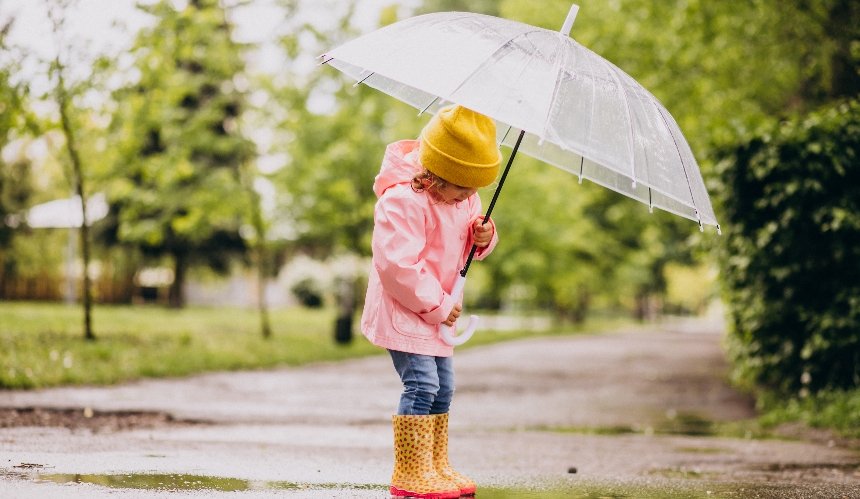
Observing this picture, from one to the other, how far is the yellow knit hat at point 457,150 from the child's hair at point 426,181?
0.14 ft

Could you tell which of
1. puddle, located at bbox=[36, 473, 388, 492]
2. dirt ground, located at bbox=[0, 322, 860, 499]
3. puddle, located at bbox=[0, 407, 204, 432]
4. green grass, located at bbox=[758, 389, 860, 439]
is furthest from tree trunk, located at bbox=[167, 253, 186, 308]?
puddle, located at bbox=[36, 473, 388, 492]

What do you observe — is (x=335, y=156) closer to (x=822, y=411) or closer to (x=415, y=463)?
(x=822, y=411)

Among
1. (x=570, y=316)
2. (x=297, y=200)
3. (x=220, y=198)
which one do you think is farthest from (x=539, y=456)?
(x=570, y=316)

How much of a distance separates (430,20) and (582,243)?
29.6 meters

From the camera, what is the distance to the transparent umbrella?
13.1ft

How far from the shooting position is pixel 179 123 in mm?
16469

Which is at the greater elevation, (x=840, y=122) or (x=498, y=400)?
(x=840, y=122)

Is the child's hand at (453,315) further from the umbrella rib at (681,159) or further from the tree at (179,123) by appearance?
the tree at (179,123)

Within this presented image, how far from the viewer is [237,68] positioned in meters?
16.0

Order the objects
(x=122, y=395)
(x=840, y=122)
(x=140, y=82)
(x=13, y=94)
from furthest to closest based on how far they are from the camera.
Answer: (x=140, y=82), (x=13, y=94), (x=122, y=395), (x=840, y=122)

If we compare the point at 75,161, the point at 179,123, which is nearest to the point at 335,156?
the point at 179,123

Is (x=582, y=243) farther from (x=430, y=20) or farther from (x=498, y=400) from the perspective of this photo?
(x=430, y=20)

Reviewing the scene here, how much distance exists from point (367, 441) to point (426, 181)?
3.12m

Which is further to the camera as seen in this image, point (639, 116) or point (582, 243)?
point (582, 243)
